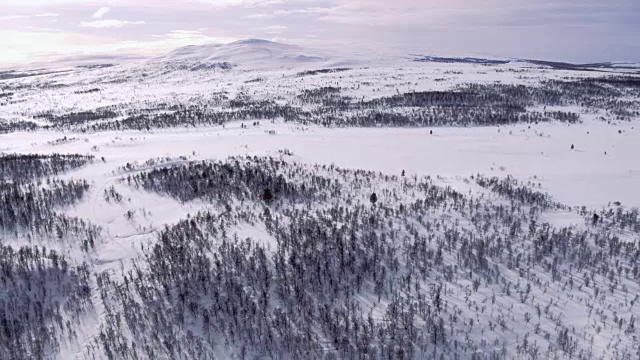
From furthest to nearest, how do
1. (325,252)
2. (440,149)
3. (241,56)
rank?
(241,56)
(440,149)
(325,252)

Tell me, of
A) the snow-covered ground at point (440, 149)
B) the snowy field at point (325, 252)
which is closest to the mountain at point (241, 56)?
the snow-covered ground at point (440, 149)

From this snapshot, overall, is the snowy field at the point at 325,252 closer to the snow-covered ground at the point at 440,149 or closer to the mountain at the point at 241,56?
the snow-covered ground at the point at 440,149

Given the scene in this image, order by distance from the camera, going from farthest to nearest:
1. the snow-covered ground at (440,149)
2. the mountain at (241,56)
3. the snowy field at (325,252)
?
the mountain at (241,56) → the snow-covered ground at (440,149) → the snowy field at (325,252)

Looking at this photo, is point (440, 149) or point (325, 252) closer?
point (325, 252)

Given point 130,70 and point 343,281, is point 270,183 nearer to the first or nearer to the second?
point 343,281

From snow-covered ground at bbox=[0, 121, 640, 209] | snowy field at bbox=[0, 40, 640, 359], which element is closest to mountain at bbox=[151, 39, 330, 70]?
snow-covered ground at bbox=[0, 121, 640, 209]

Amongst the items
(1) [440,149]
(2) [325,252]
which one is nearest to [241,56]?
(1) [440,149]

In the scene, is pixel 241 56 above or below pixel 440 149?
above

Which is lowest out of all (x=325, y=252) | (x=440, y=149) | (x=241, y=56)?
(x=325, y=252)

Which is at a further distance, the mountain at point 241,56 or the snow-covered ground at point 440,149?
the mountain at point 241,56

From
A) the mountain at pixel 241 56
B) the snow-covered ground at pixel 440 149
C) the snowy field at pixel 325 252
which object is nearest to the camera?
the snowy field at pixel 325 252

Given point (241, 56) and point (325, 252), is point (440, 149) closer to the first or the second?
point (325, 252)
